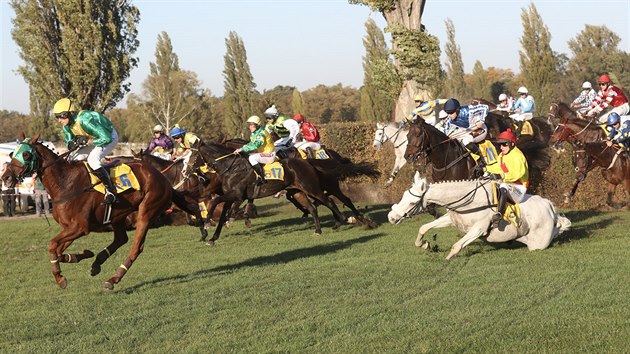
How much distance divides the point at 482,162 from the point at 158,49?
142 feet

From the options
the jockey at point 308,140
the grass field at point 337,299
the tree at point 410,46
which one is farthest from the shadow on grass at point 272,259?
the tree at point 410,46

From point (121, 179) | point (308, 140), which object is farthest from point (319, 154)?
point (121, 179)

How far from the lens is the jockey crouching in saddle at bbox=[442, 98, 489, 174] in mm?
14016

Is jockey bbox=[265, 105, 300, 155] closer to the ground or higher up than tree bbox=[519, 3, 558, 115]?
closer to the ground

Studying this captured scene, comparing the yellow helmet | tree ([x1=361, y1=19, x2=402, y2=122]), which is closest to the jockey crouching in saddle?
the yellow helmet

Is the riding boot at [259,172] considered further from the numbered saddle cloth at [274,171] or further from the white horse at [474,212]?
the white horse at [474,212]

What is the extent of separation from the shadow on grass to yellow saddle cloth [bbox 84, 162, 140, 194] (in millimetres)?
1229

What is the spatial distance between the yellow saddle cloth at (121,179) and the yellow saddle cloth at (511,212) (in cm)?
470

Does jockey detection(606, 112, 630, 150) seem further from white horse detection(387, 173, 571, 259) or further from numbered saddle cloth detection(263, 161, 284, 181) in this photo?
numbered saddle cloth detection(263, 161, 284, 181)

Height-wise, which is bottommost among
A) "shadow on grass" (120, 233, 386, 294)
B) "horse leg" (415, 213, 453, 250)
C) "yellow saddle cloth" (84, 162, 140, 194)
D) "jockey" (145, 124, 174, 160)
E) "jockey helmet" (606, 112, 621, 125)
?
"shadow on grass" (120, 233, 386, 294)

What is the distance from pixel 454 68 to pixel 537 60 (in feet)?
40.6

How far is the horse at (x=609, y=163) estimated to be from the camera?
16.4 meters

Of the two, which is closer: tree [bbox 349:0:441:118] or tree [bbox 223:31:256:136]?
tree [bbox 349:0:441:118]

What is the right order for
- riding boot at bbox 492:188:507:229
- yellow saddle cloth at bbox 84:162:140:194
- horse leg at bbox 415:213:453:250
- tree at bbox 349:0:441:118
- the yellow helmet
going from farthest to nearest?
1. tree at bbox 349:0:441:118
2. horse leg at bbox 415:213:453:250
3. riding boot at bbox 492:188:507:229
4. yellow saddle cloth at bbox 84:162:140:194
5. the yellow helmet
